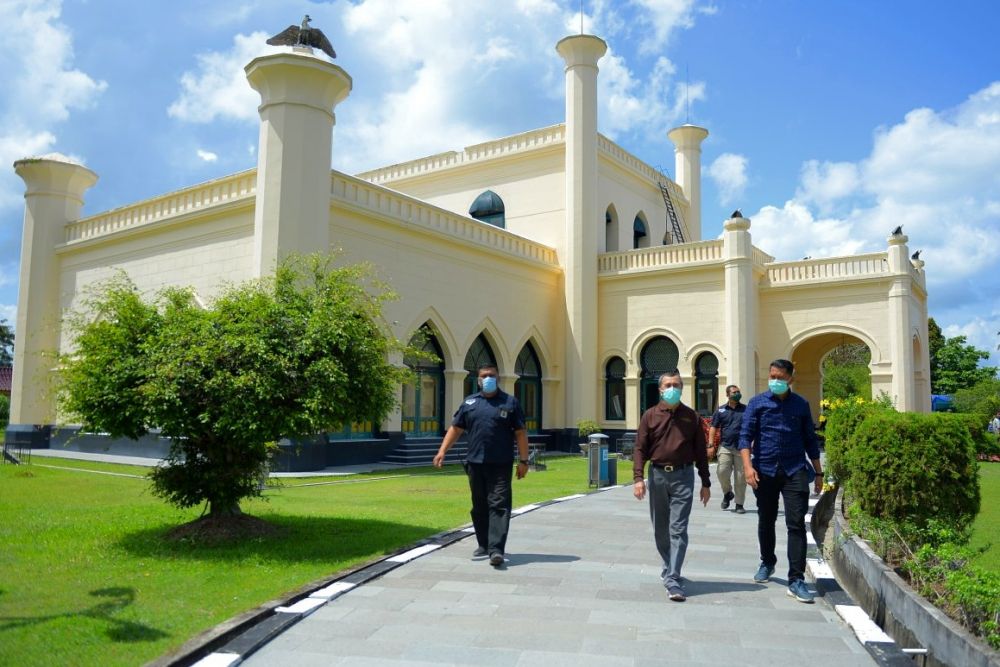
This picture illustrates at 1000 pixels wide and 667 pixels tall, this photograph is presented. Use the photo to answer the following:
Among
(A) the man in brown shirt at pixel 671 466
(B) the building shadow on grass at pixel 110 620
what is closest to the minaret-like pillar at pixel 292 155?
(B) the building shadow on grass at pixel 110 620

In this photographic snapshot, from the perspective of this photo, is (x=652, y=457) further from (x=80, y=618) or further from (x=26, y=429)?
(x=26, y=429)

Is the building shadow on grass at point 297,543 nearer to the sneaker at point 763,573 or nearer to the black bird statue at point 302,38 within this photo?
the sneaker at point 763,573

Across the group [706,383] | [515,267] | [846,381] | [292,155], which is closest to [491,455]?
[292,155]

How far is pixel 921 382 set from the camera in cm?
2438

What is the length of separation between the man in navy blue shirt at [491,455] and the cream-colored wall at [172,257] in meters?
11.0

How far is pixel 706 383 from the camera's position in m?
23.1

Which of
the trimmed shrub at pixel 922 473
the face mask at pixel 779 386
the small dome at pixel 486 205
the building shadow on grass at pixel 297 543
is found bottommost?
the building shadow on grass at pixel 297 543

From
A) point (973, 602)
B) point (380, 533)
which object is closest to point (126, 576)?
point (380, 533)

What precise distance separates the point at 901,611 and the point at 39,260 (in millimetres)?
23243

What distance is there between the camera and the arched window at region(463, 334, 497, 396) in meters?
21.4

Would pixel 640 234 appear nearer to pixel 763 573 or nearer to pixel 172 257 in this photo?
pixel 172 257

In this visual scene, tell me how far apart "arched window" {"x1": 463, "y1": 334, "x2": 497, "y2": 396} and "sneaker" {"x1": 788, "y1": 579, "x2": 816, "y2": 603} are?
15.7 metres

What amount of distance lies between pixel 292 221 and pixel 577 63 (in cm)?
1210

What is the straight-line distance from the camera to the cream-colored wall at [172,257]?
56.6 ft
